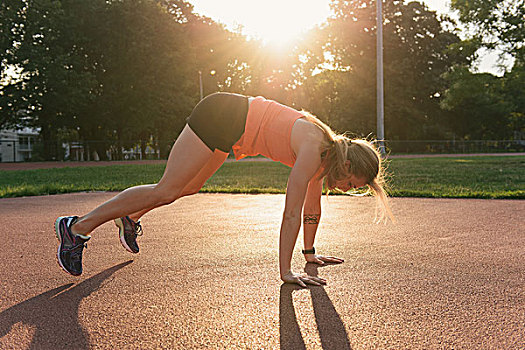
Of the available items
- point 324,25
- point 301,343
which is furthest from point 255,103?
point 324,25

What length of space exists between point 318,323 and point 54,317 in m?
1.33

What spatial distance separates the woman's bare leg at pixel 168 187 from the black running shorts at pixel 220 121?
6 cm

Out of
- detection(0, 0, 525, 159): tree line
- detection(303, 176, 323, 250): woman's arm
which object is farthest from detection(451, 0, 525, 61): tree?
detection(303, 176, 323, 250): woman's arm

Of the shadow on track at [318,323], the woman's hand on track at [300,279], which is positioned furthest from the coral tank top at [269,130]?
the shadow on track at [318,323]

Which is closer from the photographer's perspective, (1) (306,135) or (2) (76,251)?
(1) (306,135)

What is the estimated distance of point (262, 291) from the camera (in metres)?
2.84

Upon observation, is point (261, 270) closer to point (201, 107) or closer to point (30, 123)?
point (201, 107)

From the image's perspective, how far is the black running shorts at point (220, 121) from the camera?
310 centimetres

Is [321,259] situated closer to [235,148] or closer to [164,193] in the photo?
[235,148]

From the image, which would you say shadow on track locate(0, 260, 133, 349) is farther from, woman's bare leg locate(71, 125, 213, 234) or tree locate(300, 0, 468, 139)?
tree locate(300, 0, 468, 139)

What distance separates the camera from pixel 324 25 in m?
42.1

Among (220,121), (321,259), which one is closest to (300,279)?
(321,259)

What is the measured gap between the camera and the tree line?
29.0 m

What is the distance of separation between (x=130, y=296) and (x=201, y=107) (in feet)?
4.26
